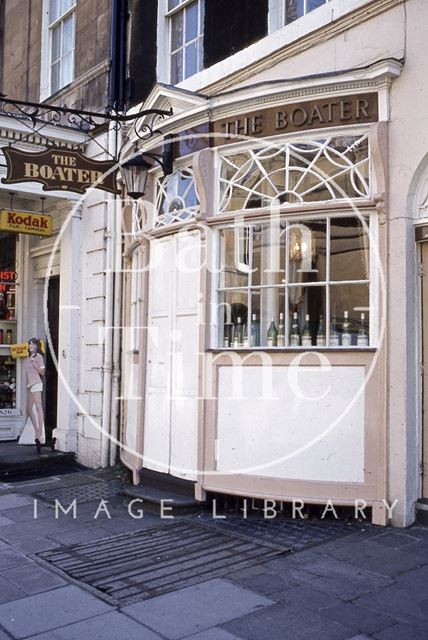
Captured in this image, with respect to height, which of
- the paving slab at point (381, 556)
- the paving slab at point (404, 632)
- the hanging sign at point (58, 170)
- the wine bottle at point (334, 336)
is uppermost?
the hanging sign at point (58, 170)

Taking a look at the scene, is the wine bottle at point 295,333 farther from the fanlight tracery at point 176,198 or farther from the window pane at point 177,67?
the window pane at point 177,67

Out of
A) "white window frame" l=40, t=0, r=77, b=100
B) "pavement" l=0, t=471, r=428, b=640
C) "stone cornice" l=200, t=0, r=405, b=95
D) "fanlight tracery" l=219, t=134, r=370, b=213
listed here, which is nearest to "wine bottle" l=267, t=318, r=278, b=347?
"fanlight tracery" l=219, t=134, r=370, b=213

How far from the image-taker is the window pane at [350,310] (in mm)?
6684

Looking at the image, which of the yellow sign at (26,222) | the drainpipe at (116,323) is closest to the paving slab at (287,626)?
the drainpipe at (116,323)

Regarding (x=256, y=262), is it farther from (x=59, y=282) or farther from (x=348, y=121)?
(x=59, y=282)

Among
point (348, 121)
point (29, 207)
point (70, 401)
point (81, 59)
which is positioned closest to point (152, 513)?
point (70, 401)

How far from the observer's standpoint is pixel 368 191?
21.8 feet

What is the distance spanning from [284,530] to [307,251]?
2742 mm

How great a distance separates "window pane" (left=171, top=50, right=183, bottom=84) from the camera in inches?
372

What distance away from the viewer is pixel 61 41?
12.0m

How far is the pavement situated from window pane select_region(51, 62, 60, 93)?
829 cm

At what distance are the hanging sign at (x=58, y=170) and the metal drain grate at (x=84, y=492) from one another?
149 inches

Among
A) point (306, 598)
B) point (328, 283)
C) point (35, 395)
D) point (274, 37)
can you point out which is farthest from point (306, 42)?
point (35, 395)

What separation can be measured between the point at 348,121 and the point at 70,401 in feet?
19.5
